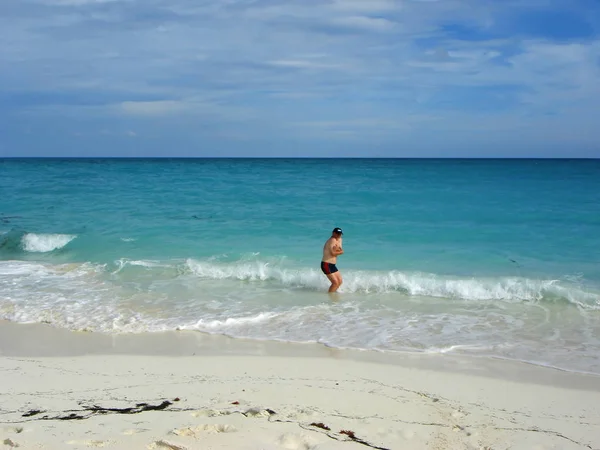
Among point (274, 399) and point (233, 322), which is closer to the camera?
point (274, 399)

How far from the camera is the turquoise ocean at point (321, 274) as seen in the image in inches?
342

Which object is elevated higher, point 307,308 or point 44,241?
point 307,308

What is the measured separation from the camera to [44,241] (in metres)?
16.8

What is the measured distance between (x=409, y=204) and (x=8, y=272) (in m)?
16.8

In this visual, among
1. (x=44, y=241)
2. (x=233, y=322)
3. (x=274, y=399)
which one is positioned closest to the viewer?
(x=274, y=399)

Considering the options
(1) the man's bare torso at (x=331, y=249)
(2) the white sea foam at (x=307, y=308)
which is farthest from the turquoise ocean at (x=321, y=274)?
(1) the man's bare torso at (x=331, y=249)

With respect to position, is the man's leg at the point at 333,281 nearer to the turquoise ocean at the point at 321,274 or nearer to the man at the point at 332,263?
the man at the point at 332,263

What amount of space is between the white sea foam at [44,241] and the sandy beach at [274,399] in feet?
29.7

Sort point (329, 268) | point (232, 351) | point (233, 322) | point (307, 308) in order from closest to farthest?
point (232, 351)
point (233, 322)
point (307, 308)
point (329, 268)

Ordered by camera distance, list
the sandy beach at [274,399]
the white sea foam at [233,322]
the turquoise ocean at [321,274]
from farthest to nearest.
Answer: the white sea foam at [233,322] → the turquoise ocean at [321,274] → the sandy beach at [274,399]

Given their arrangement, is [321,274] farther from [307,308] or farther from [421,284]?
[307,308]

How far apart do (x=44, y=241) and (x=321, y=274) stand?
9200 millimetres

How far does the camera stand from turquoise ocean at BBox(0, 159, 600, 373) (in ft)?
28.5

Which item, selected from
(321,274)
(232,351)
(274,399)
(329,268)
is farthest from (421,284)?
(274,399)
